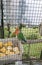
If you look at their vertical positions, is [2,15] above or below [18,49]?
above

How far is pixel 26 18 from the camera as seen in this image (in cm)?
111

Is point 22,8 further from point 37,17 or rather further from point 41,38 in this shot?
point 41,38

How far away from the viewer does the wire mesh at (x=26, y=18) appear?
3.56ft

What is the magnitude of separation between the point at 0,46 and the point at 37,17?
38 centimetres

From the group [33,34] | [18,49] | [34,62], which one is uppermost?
[33,34]

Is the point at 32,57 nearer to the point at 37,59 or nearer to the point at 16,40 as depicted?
the point at 37,59

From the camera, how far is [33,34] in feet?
3.72

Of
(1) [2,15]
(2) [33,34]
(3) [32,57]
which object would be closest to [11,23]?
(1) [2,15]

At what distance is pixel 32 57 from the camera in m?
1.08

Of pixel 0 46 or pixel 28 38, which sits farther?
pixel 28 38

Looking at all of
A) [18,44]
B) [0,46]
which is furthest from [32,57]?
[0,46]

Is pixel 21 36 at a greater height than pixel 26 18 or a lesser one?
lesser

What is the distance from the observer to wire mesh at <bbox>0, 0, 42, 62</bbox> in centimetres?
108

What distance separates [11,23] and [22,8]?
15 centimetres
